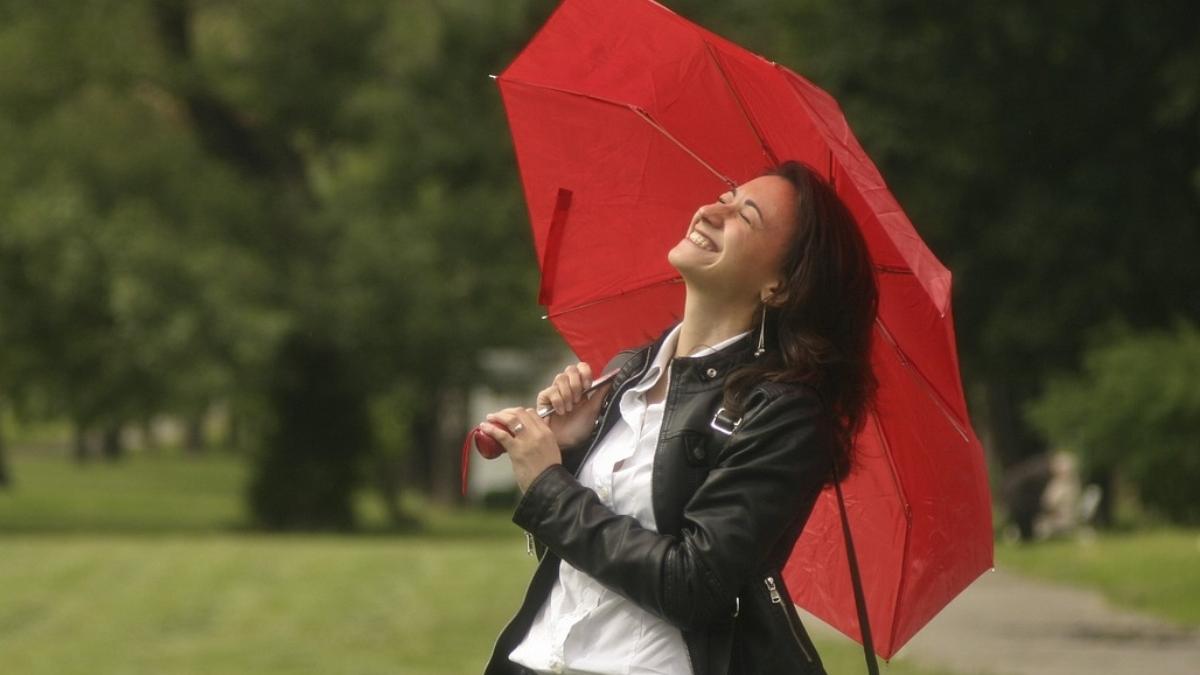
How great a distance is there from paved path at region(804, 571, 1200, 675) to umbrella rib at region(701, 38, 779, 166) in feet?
22.9

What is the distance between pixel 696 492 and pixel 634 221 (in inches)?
41.4

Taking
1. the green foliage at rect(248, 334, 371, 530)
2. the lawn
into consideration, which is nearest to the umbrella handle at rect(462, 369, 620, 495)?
the lawn

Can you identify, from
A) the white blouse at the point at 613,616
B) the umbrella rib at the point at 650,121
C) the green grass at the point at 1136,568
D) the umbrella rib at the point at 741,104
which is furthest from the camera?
the green grass at the point at 1136,568

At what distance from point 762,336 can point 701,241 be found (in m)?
0.19

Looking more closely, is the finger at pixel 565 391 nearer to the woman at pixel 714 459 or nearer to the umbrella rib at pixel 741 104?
the woman at pixel 714 459

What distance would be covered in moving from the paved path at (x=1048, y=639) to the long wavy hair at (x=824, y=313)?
23.7 ft

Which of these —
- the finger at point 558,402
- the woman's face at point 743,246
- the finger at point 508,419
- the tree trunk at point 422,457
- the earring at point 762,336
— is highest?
the woman's face at point 743,246

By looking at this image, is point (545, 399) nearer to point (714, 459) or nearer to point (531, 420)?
point (531, 420)

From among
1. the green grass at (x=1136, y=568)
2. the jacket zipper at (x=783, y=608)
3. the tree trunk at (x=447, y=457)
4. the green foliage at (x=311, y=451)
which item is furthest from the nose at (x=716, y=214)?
the tree trunk at (x=447, y=457)

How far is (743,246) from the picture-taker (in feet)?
11.6

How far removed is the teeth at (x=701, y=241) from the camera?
3.57m

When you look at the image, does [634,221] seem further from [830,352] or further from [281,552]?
[281,552]

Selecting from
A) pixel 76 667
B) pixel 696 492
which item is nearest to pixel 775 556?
pixel 696 492

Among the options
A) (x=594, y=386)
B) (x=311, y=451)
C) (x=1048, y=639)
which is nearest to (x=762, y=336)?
(x=594, y=386)
